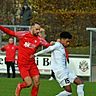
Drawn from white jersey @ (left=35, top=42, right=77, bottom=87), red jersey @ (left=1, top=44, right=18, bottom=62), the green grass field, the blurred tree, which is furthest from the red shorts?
the blurred tree

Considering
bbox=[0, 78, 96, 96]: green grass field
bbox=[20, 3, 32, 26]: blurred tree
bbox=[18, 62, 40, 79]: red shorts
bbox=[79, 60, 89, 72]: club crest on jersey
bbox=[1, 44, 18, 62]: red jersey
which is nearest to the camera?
bbox=[18, 62, 40, 79]: red shorts

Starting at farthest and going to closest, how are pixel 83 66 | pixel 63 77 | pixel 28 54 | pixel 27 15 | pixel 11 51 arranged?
pixel 27 15, pixel 83 66, pixel 11 51, pixel 28 54, pixel 63 77

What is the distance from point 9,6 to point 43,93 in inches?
820

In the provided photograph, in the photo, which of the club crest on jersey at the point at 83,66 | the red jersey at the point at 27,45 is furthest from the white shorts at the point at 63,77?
the club crest on jersey at the point at 83,66

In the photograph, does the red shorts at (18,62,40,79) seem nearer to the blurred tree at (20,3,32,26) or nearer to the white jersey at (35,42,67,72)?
the white jersey at (35,42,67,72)

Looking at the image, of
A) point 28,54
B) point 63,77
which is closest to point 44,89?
point 28,54

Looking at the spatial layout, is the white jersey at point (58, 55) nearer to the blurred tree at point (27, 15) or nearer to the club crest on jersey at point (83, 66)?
the club crest on jersey at point (83, 66)

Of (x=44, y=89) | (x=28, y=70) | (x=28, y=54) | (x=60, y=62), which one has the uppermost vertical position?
(x=28, y=54)

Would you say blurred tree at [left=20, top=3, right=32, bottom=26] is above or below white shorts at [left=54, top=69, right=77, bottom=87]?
above

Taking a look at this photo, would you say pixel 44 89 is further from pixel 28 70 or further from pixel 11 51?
pixel 11 51

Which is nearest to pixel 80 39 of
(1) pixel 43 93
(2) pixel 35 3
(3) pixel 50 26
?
(3) pixel 50 26

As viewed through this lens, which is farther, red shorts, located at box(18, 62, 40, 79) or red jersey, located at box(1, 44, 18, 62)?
red jersey, located at box(1, 44, 18, 62)

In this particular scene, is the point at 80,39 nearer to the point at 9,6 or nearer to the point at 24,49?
the point at 9,6

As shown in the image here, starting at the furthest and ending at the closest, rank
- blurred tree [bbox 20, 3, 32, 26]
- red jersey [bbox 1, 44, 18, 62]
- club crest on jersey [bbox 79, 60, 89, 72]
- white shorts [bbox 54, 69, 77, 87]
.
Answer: blurred tree [bbox 20, 3, 32, 26]
club crest on jersey [bbox 79, 60, 89, 72]
red jersey [bbox 1, 44, 18, 62]
white shorts [bbox 54, 69, 77, 87]
